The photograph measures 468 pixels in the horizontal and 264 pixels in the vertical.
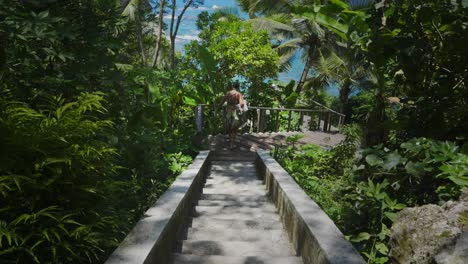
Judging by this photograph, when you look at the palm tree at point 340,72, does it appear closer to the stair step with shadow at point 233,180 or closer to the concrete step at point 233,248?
the stair step with shadow at point 233,180

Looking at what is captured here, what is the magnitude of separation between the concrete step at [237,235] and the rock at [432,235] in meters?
1.71

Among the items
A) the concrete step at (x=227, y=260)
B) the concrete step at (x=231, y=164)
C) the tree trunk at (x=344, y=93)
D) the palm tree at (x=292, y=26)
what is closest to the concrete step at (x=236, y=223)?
the concrete step at (x=227, y=260)

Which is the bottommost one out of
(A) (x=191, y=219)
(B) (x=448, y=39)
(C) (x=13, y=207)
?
(A) (x=191, y=219)

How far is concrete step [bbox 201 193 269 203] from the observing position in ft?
19.0

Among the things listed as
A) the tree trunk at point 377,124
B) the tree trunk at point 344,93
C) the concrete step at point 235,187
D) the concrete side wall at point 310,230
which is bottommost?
the concrete step at point 235,187

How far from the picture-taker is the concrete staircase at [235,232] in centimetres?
324

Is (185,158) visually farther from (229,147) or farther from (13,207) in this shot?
(13,207)

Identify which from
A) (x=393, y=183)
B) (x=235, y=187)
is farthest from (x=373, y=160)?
(x=235, y=187)

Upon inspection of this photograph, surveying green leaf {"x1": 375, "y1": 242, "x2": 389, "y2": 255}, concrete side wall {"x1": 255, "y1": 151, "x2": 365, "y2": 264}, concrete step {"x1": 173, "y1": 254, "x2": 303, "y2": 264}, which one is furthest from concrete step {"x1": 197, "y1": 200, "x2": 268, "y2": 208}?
green leaf {"x1": 375, "y1": 242, "x2": 389, "y2": 255}

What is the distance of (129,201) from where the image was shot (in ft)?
12.2

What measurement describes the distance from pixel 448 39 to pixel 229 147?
776 centimetres

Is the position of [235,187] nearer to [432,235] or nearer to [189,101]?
[189,101]

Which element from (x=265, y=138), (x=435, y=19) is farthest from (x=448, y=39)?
(x=265, y=138)

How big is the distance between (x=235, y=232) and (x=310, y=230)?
4.01 feet
